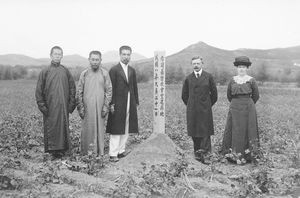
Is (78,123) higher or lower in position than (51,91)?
lower

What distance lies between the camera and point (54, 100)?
6.59 metres

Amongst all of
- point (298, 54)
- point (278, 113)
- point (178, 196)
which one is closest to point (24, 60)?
point (298, 54)

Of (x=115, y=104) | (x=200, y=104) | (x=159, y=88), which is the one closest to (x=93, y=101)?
(x=115, y=104)

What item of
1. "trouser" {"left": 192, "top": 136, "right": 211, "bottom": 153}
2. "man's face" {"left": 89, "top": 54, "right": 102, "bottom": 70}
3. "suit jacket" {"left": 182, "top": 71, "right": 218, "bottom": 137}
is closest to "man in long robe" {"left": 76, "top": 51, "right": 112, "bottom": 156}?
"man's face" {"left": 89, "top": 54, "right": 102, "bottom": 70}

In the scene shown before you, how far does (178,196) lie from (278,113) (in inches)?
375

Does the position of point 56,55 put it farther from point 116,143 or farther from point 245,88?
point 245,88

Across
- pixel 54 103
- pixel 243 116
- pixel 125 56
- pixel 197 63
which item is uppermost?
pixel 125 56

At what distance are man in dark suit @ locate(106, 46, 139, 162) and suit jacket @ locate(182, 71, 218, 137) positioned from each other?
1.00 m

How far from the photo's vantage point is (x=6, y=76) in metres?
36.6

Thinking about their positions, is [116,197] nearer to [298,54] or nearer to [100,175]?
[100,175]

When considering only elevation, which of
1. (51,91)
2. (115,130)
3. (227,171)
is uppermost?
(51,91)

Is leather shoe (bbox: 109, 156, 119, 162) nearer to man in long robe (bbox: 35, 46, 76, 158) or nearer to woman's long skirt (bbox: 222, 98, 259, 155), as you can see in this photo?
man in long robe (bbox: 35, 46, 76, 158)

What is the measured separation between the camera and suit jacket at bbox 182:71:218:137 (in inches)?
271

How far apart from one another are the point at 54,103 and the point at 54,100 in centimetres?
5
